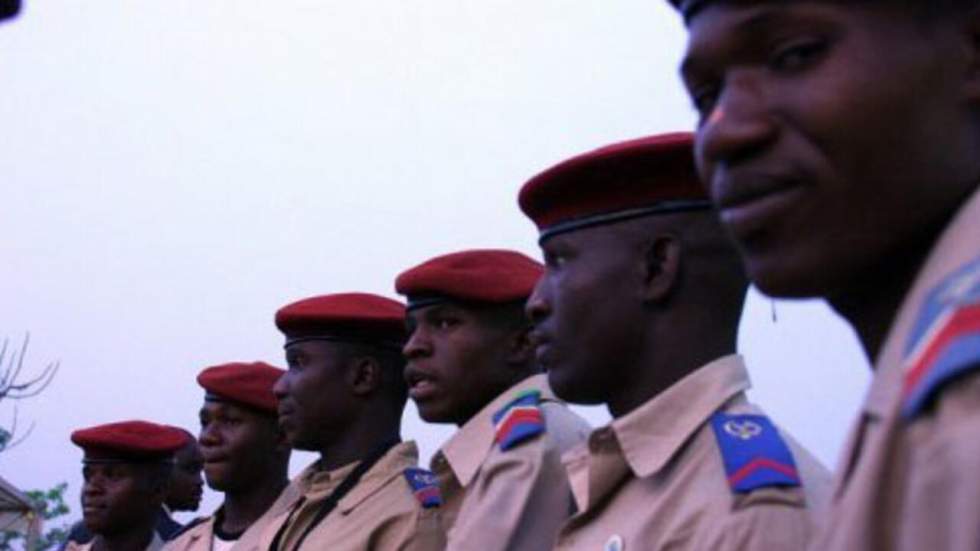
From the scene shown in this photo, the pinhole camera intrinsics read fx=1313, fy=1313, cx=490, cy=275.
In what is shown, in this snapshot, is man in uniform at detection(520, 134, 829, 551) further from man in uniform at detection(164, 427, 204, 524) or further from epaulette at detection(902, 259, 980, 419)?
man in uniform at detection(164, 427, 204, 524)

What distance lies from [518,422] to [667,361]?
95 cm

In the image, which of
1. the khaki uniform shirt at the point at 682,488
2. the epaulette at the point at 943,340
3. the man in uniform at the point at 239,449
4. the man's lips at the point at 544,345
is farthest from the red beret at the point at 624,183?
the man in uniform at the point at 239,449

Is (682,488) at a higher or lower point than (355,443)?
higher

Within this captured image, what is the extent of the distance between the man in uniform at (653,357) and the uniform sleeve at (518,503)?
0.49 m

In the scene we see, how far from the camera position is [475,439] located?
13.9 feet

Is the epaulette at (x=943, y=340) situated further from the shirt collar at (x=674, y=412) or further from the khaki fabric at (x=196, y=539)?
the khaki fabric at (x=196, y=539)

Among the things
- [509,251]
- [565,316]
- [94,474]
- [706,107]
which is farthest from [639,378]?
[94,474]

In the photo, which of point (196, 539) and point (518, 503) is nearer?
point (518, 503)

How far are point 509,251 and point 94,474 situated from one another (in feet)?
12.6

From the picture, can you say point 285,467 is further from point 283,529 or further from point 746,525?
point 746,525

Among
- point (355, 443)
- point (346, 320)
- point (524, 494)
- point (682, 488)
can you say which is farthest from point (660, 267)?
point (346, 320)

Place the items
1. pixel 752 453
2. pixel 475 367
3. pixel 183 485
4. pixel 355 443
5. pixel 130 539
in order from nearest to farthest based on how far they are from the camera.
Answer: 1. pixel 752 453
2. pixel 475 367
3. pixel 355 443
4. pixel 130 539
5. pixel 183 485

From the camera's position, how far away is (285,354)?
5.64 m

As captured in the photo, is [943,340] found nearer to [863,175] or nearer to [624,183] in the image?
[863,175]
